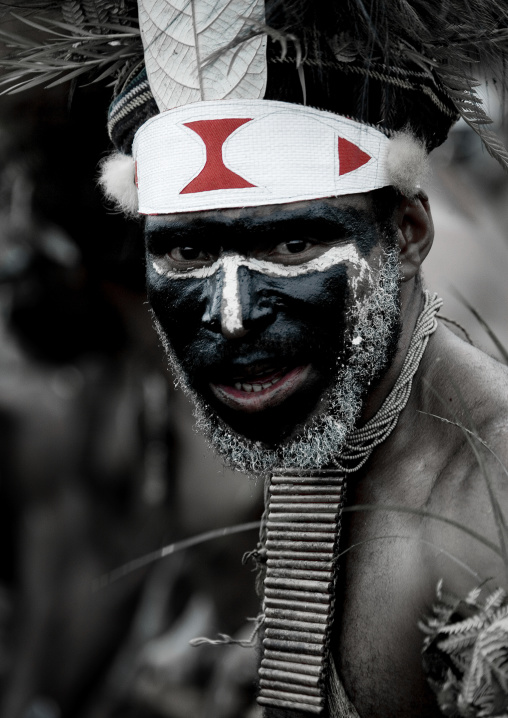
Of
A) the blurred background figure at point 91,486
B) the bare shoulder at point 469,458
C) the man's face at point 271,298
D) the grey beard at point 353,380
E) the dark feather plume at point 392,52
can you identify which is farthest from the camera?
the blurred background figure at point 91,486

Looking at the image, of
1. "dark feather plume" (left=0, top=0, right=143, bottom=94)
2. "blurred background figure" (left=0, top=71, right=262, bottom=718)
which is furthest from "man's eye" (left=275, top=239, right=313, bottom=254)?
"blurred background figure" (left=0, top=71, right=262, bottom=718)

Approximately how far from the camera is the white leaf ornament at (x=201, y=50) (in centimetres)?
248

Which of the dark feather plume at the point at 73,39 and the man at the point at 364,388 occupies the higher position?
the dark feather plume at the point at 73,39

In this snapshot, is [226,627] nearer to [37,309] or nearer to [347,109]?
[37,309]

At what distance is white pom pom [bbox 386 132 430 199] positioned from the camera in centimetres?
259

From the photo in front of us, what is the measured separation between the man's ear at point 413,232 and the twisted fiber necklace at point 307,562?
0.15 metres

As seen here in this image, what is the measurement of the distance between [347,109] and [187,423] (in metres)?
4.95

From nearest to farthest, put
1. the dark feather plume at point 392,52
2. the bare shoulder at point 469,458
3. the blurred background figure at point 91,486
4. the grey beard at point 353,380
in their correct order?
the bare shoulder at point 469,458
the dark feather plume at point 392,52
the grey beard at point 353,380
the blurred background figure at point 91,486

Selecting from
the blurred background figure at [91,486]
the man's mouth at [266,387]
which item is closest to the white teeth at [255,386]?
the man's mouth at [266,387]

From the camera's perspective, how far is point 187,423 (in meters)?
7.29

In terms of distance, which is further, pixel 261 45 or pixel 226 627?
pixel 226 627

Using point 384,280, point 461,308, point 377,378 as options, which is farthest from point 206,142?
point 461,308

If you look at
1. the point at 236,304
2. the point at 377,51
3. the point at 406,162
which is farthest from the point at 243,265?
the point at 377,51

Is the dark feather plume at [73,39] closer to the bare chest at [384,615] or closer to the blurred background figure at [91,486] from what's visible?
the bare chest at [384,615]
